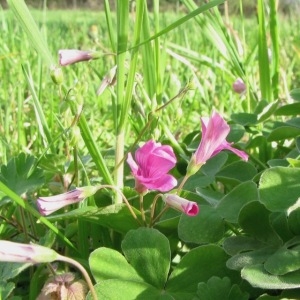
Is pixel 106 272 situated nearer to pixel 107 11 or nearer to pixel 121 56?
pixel 121 56

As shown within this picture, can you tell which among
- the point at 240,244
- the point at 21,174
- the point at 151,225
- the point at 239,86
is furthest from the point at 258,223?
the point at 239,86

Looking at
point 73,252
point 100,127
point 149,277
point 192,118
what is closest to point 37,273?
point 73,252

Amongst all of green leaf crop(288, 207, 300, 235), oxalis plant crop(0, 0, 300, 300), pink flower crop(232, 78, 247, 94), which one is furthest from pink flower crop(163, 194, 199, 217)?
pink flower crop(232, 78, 247, 94)

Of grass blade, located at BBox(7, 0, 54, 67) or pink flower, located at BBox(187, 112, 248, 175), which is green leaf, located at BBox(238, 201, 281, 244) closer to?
pink flower, located at BBox(187, 112, 248, 175)

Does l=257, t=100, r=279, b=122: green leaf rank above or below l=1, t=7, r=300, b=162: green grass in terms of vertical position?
above

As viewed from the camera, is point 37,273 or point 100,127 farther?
point 100,127
